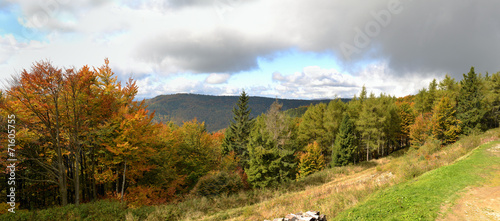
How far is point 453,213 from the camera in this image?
741 cm

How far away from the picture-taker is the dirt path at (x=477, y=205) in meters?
7.25

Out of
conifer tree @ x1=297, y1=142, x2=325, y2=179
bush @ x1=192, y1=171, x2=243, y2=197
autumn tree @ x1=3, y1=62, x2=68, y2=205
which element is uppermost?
autumn tree @ x1=3, y1=62, x2=68, y2=205

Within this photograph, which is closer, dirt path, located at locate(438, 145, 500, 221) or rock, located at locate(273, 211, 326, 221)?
rock, located at locate(273, 211, 326, 221)

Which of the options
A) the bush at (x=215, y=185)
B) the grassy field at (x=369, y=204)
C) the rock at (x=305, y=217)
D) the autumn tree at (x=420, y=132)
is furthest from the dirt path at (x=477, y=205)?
the autumn tree at (x=420, y=132)

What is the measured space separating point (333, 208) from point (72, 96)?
18.1m

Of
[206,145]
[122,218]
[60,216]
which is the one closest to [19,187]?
[60,216]

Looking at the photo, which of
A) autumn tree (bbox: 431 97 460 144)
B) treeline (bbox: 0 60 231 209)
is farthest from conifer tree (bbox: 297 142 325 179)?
treeline (bbox: 0 60 231 209)

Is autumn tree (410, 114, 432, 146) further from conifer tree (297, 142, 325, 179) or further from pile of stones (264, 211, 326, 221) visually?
pile of stones (264, 211, 326, 221)

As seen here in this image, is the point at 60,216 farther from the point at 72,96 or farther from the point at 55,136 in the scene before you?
the point at 72,96

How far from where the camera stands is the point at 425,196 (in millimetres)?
8773

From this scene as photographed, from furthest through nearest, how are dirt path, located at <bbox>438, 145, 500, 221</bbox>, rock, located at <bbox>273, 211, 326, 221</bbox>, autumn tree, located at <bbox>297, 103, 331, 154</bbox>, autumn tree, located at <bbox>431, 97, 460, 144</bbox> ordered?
autumn tree, located at <bbox>297, 103, 331, 154</bbox>
autumn tree, located at <bbox>431, 97, 460, 144</bbox>
dirt path, located at <bbox>438, 145, 500, 221</bbox>
rock, located at <bbox>273, 211, 326, 221</bbox>

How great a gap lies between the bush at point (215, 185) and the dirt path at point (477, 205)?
1621 cm

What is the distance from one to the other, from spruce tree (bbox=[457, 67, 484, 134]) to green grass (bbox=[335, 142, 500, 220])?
32748mm

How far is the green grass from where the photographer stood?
767 centimetres
